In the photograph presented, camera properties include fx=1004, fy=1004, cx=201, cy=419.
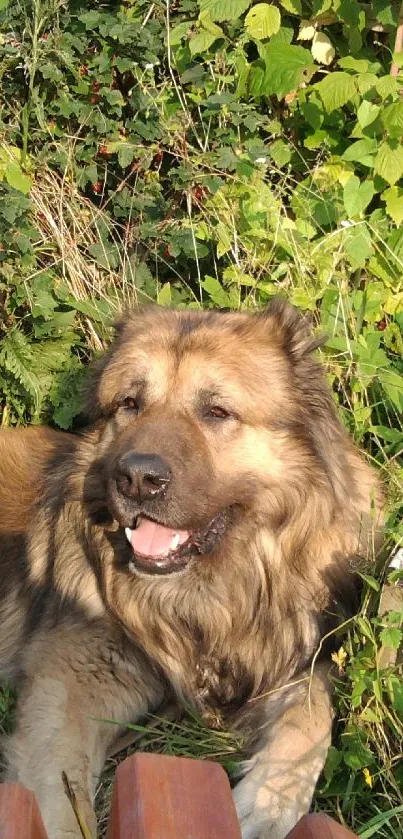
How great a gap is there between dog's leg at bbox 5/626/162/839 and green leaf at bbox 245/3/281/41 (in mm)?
3099

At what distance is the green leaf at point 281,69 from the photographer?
193 inches

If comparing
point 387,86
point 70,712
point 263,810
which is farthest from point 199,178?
point 263,810

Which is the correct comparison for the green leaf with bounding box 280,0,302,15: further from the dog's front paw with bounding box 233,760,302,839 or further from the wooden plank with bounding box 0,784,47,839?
the wooden plank with bounding box 0,784,47,839

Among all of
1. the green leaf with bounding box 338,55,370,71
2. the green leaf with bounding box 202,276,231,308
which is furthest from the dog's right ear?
the green leaf with bounding box 338,55,370,71

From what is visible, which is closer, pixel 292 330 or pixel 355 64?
pixel 292 330

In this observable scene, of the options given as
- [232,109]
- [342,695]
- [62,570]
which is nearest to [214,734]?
[342,695]

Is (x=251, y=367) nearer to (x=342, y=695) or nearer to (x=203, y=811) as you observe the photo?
(x=342, y=695)

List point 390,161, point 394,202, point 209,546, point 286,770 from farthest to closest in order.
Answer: point 394,202
point 390,161
point 209,546
point 286,770

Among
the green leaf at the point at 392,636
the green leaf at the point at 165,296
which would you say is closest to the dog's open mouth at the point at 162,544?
the green leaf at the point at 392,636

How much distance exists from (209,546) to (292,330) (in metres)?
0.86

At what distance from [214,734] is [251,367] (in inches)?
50.1

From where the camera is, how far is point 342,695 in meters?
3.00

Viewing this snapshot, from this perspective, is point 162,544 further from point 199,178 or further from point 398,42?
point 398,42

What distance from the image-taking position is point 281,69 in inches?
193
